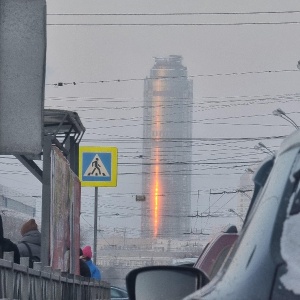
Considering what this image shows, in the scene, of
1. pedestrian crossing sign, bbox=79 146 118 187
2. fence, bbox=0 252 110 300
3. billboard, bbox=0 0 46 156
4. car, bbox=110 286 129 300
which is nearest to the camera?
fence, bbox=0 252 110 300

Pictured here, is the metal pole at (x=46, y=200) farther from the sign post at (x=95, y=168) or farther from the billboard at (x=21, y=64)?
the sign post at (x=95, y=168)

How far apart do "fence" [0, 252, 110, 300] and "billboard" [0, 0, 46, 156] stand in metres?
1.16

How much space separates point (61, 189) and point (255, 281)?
12.4 m

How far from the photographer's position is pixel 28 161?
15453 mm

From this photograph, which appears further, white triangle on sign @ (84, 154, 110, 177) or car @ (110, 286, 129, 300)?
car @ (110, 286, 129, 300)

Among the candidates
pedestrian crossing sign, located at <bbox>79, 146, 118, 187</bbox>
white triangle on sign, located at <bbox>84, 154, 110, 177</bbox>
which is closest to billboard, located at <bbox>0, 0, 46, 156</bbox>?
pedestrian crossing sign, located at <bbox>79, 146, 118, 187</bbox>

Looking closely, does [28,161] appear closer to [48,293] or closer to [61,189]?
[61,189]

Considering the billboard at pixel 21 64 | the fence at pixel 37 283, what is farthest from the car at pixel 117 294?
the billboard at pixel 21 64

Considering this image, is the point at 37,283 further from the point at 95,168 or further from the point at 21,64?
the point at 95,168

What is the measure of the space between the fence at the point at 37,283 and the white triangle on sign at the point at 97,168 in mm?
11360

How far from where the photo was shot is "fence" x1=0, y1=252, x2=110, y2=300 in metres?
10.2

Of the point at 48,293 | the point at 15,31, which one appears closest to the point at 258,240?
the point at 15,31

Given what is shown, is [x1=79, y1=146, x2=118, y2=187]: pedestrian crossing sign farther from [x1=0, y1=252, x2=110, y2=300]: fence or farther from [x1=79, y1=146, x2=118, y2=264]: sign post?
[x1=0, y1=252, x2=110, y2=300]: fence

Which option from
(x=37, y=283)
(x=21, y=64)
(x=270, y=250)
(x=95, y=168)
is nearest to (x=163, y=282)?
(x=270, y=250)
